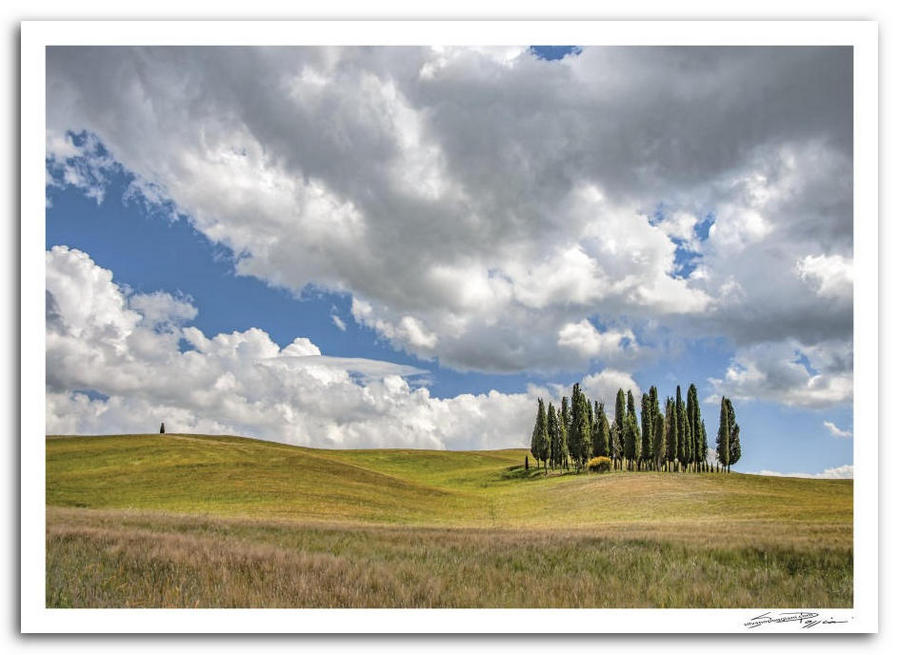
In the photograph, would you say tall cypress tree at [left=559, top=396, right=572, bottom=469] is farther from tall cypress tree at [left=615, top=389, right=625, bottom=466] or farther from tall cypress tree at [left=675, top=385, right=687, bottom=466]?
tall cypress tree at [left=675, top=385, right=687, bottom=466]

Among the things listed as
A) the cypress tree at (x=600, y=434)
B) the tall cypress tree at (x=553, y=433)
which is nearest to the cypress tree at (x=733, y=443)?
the cypress tree at (x=600, y=434)

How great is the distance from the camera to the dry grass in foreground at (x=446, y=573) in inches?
281

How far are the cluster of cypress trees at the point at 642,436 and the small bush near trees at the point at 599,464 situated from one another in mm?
867

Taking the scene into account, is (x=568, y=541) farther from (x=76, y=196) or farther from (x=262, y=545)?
(x=76, y=196)

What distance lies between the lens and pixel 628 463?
61781mm

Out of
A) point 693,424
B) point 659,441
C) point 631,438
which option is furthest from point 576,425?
point 693,424

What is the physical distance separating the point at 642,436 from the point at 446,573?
56286mm
